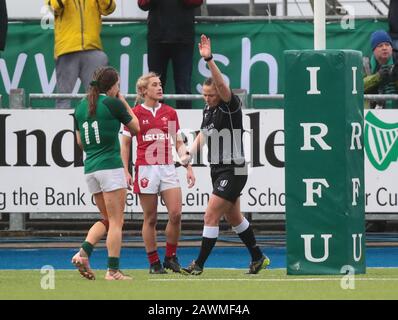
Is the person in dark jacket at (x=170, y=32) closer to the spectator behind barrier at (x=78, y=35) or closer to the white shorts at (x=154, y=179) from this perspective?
the spectator behind barrier at (x=78, y=35)

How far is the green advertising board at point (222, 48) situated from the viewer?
21.6 metres

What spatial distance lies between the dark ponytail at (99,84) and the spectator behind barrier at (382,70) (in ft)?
22.6

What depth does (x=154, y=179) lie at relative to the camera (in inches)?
629

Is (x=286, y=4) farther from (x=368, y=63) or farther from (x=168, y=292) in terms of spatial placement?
(x=168, y=292)

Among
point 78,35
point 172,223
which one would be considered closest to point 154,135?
point 172,223

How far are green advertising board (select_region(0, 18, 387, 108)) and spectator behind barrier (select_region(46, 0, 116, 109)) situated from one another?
90 centimetres

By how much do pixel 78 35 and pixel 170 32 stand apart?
1.30 meters

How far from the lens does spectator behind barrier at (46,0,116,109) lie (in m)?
20.6

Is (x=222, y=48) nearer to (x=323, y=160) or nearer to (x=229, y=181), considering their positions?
(x=229, y=181)

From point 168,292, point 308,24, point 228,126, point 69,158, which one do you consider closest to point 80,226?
point 69,158

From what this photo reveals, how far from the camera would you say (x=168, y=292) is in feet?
41.7

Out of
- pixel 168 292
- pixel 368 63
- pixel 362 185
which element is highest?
pixel 368 63

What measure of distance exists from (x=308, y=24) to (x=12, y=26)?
438 cm
